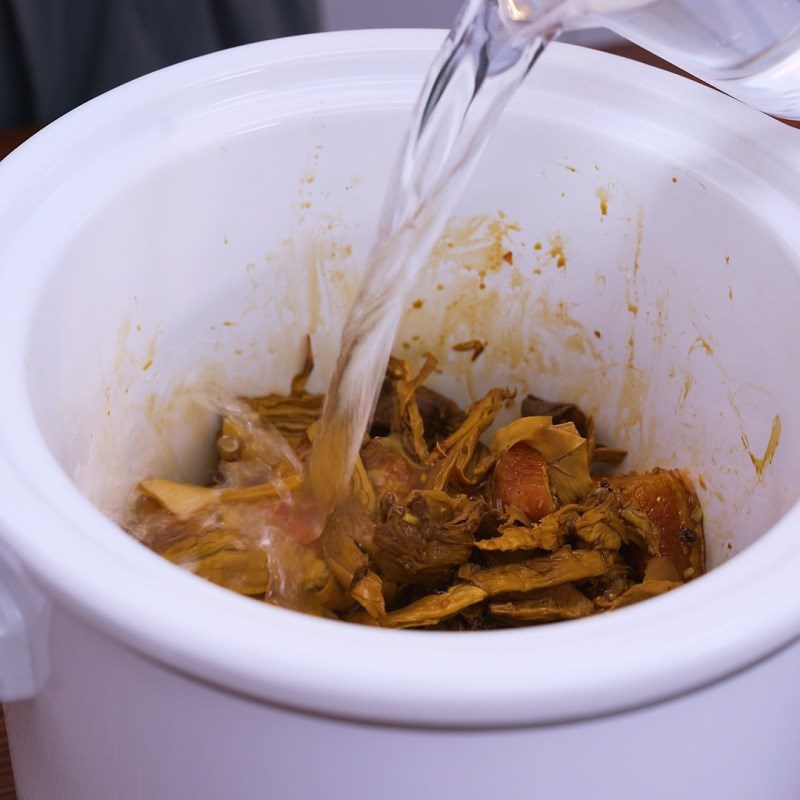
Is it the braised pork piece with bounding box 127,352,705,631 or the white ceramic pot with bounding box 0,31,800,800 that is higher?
the white ceramic pot with bounding box 0,31,800,800

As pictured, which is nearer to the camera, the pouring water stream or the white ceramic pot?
the white ceramic pot

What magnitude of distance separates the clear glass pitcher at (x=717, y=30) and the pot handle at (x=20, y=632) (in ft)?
1.30

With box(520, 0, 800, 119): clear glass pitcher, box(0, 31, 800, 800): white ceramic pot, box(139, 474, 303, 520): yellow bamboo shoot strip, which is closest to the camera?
box(0, 31, 800, 800): white ceramic pot

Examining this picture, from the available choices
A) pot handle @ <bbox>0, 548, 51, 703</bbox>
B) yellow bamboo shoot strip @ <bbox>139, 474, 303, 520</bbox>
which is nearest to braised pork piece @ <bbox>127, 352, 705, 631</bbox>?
yellow bamboo shoot strip @ <bbox>139, 474, 303, 520</bbox>

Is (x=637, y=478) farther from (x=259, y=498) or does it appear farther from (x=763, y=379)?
(x=259, y=498)

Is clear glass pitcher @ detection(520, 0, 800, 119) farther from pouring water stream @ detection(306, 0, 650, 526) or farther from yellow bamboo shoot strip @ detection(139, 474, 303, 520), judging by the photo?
yellow bamboo shoot strip @ detection(139, 474, 303, 520)

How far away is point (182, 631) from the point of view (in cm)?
39

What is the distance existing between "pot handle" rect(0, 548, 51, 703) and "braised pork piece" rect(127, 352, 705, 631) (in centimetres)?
16

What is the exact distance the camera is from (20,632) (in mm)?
469

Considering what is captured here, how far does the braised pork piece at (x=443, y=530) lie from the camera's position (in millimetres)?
658

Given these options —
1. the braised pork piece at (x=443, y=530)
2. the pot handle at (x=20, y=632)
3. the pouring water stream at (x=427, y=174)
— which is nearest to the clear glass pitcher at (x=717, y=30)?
the pouring water stream at (x=427, y=174)

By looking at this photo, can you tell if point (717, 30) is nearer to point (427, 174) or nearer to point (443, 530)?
point (427, 174)

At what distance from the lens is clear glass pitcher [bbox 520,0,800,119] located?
0.58 m

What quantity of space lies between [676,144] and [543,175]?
98mm
